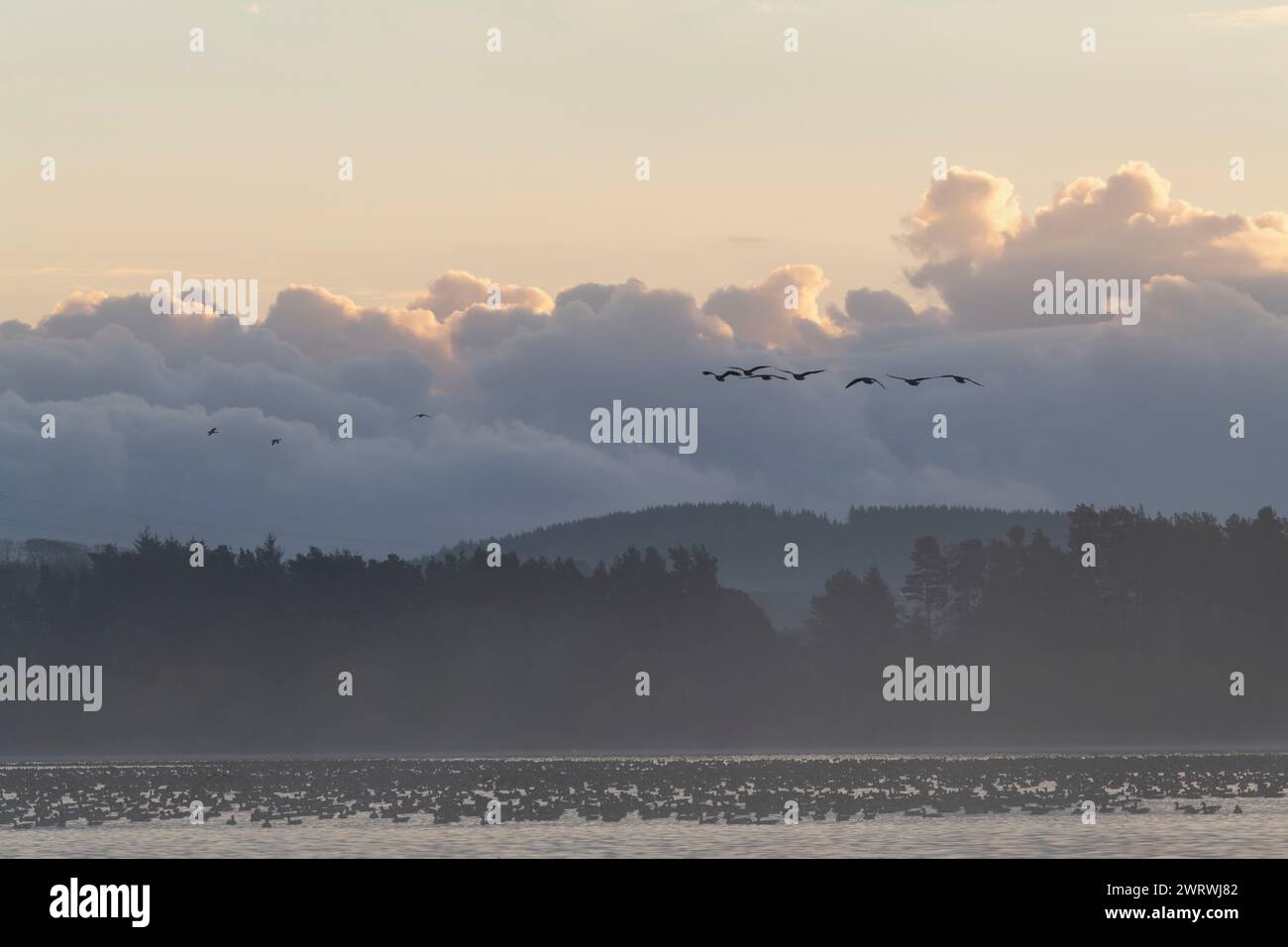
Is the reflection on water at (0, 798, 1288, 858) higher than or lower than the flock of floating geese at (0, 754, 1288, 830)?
higher

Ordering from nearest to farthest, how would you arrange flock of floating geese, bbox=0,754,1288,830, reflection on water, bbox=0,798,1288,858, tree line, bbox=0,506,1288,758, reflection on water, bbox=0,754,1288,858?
reflection on water, bbox=0,798,1288,858, reflection on water, bbox=0,754,1288,858, flock of floating geese, bbox=0,754,1288,830, tree line, bbox=0,506,1288,758

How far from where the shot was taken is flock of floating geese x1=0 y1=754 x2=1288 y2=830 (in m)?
69.9

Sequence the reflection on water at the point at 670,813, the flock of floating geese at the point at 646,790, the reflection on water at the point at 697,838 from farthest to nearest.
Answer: the flock of floating geese at the point at 646,790 < the reflection on water at the point at 670,813 < the reflection on water at the point at 697,838

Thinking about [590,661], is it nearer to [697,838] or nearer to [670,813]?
[670,813]

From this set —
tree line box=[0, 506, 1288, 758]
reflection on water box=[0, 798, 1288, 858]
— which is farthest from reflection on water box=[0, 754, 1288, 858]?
tree line box=[0, 506, 1288, 758]

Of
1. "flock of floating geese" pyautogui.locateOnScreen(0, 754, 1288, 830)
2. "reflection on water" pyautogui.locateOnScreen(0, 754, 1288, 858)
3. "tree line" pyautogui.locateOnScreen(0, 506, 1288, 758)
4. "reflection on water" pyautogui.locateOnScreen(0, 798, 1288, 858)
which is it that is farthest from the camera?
"tree line" pyautogui.locateOnScreen(0, 506, 1288, 758)

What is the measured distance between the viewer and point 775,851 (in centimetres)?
5400

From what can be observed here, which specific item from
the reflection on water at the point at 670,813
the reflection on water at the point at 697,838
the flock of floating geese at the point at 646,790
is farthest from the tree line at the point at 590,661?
the reflection on water at the point at 697,838

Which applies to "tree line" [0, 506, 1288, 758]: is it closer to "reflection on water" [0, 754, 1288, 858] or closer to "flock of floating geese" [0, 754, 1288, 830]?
"flock of floating geese" [0, 754, 1288, 830]

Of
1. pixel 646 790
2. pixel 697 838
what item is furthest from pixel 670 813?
pixel 646 790

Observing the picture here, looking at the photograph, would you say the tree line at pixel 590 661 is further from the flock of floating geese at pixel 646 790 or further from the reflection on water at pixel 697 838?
the reflection on water at pixel 697 838

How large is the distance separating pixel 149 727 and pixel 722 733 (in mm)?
60135

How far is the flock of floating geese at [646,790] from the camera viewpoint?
6994 centimetres
